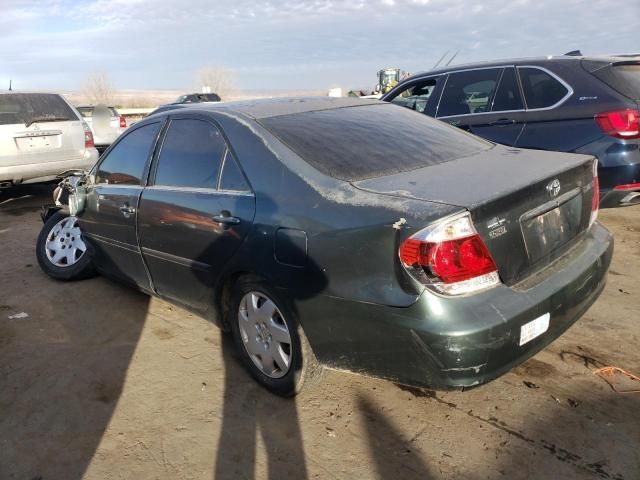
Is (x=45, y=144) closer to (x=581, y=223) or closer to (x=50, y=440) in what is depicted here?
(x=50, y=440)

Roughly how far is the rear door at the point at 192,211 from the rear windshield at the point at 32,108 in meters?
5.23

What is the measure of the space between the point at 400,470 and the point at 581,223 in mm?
1597

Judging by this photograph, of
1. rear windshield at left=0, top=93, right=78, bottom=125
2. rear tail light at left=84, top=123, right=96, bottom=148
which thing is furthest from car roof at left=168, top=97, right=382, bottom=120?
rear tail light at left=84, top=123, right=96, bottom=148

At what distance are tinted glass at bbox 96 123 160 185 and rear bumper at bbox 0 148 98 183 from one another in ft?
13.3

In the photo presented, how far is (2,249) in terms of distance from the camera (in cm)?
601

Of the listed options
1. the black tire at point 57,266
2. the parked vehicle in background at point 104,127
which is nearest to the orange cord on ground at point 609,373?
the black tire at point 57,266

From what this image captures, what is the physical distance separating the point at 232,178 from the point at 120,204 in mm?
1312

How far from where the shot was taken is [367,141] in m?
2.97

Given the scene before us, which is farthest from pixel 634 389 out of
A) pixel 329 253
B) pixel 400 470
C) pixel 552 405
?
pixel 329 253

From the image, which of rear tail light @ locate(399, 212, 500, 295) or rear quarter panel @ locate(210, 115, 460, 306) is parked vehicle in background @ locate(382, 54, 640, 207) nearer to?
rear tail light @ locate(399, 212, 500, 295)

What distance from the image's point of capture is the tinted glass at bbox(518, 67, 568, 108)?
193 inches

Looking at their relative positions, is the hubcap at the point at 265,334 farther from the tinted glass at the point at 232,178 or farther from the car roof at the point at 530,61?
the car roof at the point at 530,61

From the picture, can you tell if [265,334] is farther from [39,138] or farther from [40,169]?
[39,138]

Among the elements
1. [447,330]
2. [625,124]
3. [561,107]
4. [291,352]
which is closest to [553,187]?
[447,330]
